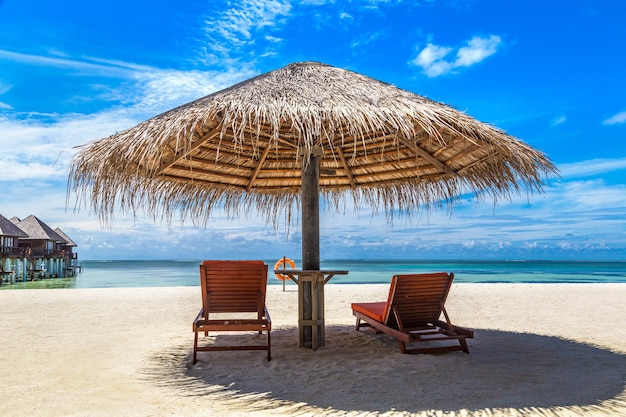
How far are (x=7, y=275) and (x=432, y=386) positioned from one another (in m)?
30.5

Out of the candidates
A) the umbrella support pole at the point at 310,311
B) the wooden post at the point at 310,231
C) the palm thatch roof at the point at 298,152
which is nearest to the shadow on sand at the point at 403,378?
the umbrella support pole at the point at 310,311

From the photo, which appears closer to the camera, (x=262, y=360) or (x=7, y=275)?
(x=262, y=360)

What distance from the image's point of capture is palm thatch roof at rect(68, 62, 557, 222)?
145 inches

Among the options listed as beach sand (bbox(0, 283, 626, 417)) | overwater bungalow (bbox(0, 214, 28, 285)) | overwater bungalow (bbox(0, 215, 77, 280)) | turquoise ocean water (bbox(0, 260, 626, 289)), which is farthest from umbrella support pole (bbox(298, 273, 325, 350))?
overwater bungalow (bbox(0, 215, 77, 280))

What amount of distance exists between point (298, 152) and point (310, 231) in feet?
2.48

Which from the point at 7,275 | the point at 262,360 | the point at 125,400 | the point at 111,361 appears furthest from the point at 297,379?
the point at 7,275

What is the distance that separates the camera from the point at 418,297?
410 centimetres

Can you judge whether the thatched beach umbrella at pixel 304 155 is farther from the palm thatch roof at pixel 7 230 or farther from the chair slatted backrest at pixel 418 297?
the palm thatch roof at pixel 7 230

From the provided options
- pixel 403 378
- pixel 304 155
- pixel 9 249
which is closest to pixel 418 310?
pixel 403 378

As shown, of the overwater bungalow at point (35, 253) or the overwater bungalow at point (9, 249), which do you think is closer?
the overwater bungalow at point (9, 249)

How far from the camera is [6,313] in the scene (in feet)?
26.1

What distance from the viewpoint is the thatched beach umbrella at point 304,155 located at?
3699mm

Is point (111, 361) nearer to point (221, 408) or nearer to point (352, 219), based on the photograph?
point (221, 408)

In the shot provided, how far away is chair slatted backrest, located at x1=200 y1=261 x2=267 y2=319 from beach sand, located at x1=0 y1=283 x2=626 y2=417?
1.44 feet
